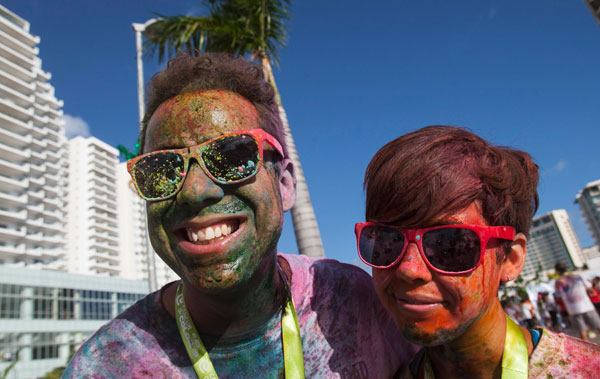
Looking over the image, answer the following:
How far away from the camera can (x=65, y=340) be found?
42.5 metres

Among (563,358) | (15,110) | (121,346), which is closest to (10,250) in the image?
(15,110)

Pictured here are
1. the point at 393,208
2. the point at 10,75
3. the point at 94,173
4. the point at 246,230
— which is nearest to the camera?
the point at 393,208

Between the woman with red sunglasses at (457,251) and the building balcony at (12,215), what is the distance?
215ft

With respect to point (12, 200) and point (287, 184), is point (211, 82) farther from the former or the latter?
point (12, 200)

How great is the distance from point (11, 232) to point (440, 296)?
6612cm

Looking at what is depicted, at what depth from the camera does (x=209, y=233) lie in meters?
1.85

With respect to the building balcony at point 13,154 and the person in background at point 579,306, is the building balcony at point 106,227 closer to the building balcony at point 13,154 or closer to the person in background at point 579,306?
the building balcony at point 13,154

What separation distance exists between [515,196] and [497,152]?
0.21 m

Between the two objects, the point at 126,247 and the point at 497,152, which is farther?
the point at 126,247

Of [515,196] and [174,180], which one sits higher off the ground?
Result: [174,180]

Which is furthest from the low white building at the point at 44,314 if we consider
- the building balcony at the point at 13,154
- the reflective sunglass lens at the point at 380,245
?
the reflective sunglass lens at the point at 380,245

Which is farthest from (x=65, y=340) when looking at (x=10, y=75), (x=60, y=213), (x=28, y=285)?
(x=10, y=75)

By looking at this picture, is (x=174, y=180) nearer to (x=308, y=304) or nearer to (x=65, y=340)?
(x=308, y=304)

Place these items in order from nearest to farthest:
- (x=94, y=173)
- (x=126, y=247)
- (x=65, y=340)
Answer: (x=65, y=340)
(x=94, y=173)
(x=126, y=247)
